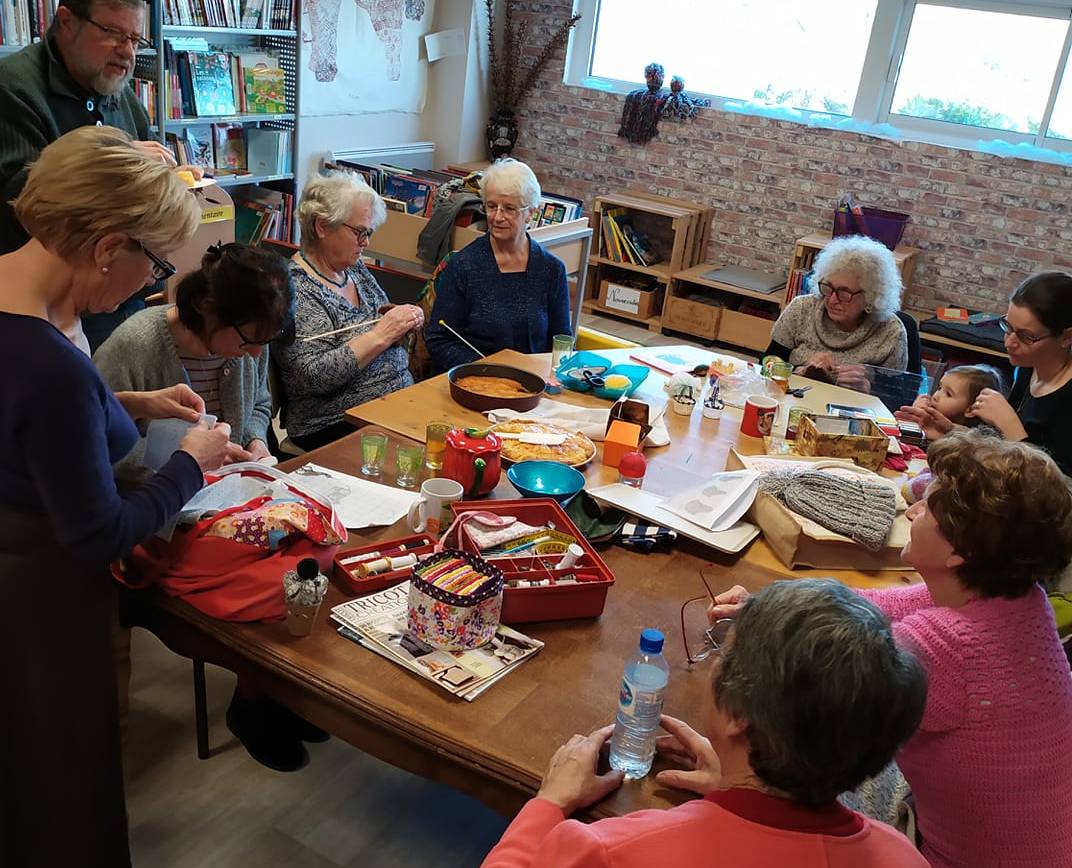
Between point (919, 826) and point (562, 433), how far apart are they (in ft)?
4.10

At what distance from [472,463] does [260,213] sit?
3.81 metres

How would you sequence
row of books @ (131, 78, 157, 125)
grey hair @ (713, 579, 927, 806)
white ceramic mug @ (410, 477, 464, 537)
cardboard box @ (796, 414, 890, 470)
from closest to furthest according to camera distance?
grey hair @ (713, 579, 927, 806)
white ceramic mug @ (410, 477, 464, 537)
cardboard box @ (796, 414, 890, 470)
row of books @ (131, 78, 157, 125)

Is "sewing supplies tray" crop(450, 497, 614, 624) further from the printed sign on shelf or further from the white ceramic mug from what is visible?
the printed sign on shelf

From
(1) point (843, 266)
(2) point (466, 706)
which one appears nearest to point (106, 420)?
(2) point (466, 706)

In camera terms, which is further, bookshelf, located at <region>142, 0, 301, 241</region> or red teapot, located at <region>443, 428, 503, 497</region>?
bookshelf, located at <region>142, 0, 301, 241</region>

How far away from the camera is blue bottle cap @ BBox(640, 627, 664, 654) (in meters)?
1.43

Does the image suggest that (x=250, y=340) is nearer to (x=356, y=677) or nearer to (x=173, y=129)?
(x=356, y=677)

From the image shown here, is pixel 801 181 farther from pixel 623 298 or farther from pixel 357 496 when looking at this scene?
pixel 357 496

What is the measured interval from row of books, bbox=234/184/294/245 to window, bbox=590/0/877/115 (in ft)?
8.18

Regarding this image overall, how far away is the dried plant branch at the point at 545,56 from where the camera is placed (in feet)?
20.9

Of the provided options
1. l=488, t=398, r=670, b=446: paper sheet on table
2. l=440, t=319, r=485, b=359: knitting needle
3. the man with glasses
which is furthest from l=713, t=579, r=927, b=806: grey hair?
the man with glasses

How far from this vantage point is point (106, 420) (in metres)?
1.48

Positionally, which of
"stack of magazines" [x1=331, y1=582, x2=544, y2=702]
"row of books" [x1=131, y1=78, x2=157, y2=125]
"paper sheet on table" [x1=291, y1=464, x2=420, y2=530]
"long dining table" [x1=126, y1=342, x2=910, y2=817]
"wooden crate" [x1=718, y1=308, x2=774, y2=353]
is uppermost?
"row of books" [x1=131, y1=78, x2=157, y2=125]

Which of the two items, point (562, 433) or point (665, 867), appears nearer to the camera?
point (665, 867)
